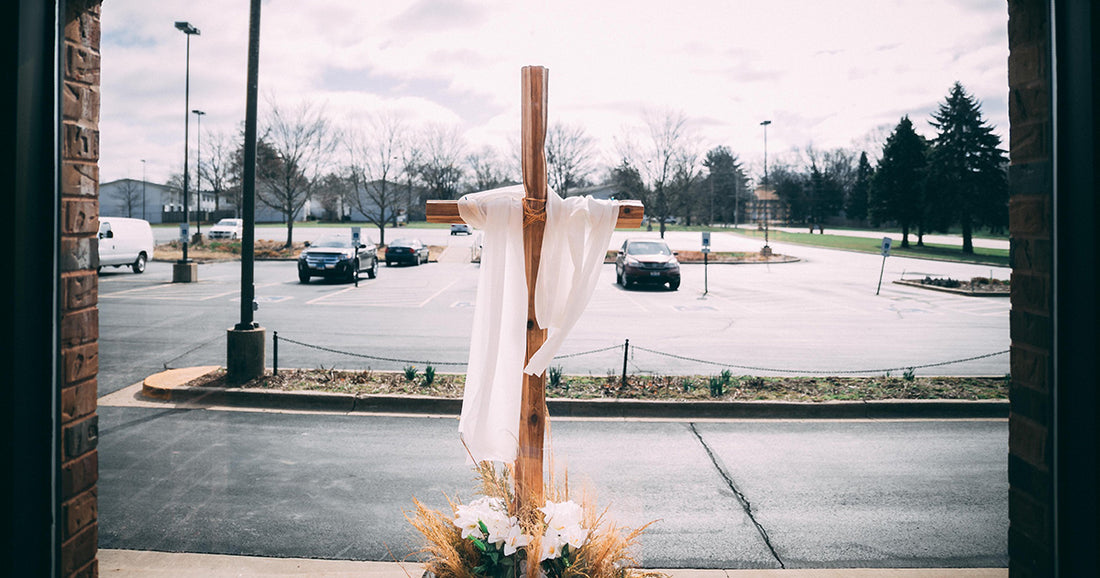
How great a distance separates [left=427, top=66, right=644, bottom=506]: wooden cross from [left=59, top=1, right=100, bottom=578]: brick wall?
1.34 m

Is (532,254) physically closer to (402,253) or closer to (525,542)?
A: (525,542)

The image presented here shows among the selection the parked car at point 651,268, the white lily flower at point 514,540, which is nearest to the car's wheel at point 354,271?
the parked car at point 651,268

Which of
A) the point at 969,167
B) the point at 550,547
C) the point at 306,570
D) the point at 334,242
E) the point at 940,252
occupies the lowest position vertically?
the point at 306,570

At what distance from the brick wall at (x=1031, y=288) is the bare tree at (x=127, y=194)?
91430 mm

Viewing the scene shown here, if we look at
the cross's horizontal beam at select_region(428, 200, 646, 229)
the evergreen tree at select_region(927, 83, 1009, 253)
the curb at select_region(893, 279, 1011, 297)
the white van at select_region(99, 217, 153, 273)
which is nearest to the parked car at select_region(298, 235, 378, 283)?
the white van at select_region(99, 217, 153, 273)

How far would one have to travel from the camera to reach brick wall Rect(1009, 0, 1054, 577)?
2.13 meters

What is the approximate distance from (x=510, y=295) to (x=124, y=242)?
1164 inches

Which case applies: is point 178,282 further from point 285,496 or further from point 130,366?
point 285,496

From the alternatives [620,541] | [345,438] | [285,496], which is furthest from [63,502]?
[345,438]

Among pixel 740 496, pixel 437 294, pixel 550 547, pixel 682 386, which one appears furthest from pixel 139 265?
pixel 550 547

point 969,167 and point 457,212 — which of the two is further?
point 969,167

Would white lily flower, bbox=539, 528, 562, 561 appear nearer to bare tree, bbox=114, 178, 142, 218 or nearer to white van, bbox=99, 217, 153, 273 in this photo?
white van, bbox=99, 217, 153, 273

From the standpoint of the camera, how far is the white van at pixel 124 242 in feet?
87.5

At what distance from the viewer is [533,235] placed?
3193 millimetres
